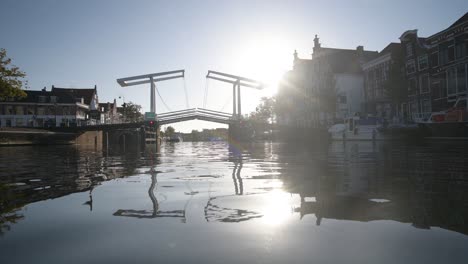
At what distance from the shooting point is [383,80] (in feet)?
146

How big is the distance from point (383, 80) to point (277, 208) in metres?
44.8

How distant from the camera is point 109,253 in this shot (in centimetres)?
265

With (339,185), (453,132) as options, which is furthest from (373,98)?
(339,185)

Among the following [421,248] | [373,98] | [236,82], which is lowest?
[421,248]

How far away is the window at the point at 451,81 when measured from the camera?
33.8 m

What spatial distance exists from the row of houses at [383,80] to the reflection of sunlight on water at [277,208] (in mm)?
32352

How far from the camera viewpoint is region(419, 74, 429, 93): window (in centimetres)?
3797

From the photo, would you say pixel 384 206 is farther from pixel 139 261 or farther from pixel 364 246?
pixel 139 261

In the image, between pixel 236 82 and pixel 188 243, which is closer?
pixel 188 243

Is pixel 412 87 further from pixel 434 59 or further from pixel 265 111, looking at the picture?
pixel 265 111

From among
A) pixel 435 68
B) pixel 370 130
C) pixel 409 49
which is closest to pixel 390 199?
pixel 370 130

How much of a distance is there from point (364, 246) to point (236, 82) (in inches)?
2097

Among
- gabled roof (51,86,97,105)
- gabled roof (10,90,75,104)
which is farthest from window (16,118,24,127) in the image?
gabled roof (51,86,97,105)

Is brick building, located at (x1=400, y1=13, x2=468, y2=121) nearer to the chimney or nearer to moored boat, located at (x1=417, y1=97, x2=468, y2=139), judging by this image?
moored boat, located at (x1=417, y1=97, x2=468, y2=139)
